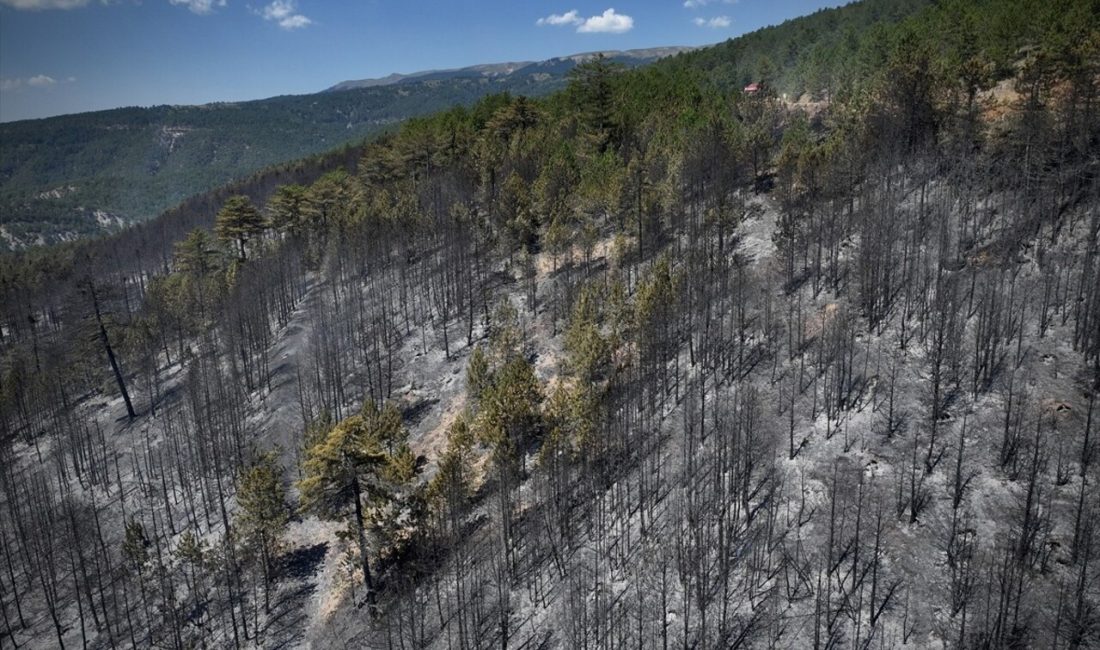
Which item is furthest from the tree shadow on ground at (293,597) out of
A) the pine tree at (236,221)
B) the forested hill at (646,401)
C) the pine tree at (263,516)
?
the pine tree at (236,221)

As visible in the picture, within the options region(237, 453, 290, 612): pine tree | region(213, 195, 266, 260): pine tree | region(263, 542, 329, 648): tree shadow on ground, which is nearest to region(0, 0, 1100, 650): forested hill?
region(263, 542, 329, 648): tree shadow on ground

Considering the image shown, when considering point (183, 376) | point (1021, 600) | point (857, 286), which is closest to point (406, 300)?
point (183, 376)

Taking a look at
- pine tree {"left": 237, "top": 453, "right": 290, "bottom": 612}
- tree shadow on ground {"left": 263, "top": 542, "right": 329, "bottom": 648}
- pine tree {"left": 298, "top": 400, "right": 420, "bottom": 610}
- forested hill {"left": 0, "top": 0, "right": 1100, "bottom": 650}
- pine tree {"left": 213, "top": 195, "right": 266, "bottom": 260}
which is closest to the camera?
forested hill {"left": 0, "top": 0, "right": 1100, "bottom": 650}

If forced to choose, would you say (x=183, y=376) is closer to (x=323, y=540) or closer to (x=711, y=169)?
(x=323, y=540)

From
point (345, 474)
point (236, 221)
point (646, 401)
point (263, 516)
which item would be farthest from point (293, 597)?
point (236, 221)

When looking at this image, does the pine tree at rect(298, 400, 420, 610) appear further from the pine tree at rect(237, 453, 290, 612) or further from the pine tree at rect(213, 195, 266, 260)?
the pine tree at rect(213, 195, 266, 260)

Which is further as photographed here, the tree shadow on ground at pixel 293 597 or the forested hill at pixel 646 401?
the tree shadow on ground at pixel 293 597

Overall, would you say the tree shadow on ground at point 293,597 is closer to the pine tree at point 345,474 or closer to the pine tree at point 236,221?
the pine tree at point 345,474

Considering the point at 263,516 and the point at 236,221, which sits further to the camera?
the point at 236,221

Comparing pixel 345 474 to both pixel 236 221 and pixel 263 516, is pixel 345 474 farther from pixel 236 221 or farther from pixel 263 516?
pixel 236 221
